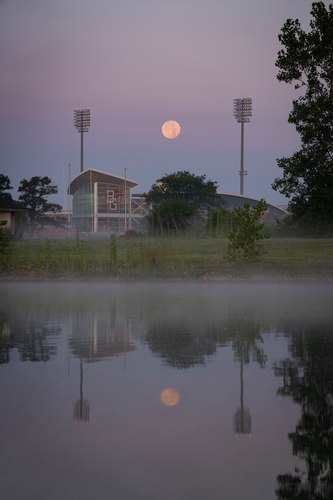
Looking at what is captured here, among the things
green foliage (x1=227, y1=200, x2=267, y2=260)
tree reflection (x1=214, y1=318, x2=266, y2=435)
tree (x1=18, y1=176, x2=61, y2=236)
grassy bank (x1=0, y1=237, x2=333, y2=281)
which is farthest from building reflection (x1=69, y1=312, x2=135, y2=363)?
tree (x1=18, y1=176, x2=61, y2=236)

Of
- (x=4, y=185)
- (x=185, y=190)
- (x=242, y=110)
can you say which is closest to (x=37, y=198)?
(x=4, y=185)

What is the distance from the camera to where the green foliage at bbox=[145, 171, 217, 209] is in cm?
9088

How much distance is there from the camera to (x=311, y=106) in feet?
87.6

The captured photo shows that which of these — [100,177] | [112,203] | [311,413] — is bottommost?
[311,413]

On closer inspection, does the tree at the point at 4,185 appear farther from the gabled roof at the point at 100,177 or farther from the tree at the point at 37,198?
the gabled roof at the point at 100,177

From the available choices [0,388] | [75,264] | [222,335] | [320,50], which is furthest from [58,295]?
[320,50]

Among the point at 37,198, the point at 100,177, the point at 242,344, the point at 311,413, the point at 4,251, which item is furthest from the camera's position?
the point at 100,177

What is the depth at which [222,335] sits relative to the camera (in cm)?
1062

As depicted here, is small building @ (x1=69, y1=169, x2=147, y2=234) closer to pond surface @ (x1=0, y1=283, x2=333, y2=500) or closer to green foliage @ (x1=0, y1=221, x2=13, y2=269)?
green foliage @ (x1=0, y1=221, x2=13, y2=269)

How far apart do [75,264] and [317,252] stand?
9075 millimetres

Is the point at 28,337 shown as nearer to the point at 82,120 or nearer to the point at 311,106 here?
the point at 311,106

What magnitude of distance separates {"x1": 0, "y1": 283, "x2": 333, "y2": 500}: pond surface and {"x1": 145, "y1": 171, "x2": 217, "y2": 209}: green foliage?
78333 millimetres

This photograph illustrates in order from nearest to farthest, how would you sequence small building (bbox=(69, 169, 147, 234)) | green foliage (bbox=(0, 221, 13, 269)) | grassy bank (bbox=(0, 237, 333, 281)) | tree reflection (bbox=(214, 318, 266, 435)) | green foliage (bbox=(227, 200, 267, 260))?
tree reflection (bbox=(214, 318, 266, 435)), grassy bank (bbox=(0, 237, 333, 281)), green foliage (bbox=(227, 200, 267, 260)), green foliage (bbox=(0, 221, 13, 269)), small building (bbox=(69, 169, 147, 234))

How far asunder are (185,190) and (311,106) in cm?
6429
